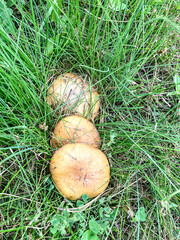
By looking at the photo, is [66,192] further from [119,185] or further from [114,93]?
[114,93]

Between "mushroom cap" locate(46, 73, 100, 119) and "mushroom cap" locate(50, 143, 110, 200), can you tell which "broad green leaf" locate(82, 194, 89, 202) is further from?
"mushroom cap" locate(46, 73, 100, 119)

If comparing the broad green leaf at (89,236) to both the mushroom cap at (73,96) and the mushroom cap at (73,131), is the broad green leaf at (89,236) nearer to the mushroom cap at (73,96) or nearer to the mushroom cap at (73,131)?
the mushroom cap at (73,131)

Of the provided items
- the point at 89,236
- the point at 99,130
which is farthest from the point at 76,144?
the point at 89,236

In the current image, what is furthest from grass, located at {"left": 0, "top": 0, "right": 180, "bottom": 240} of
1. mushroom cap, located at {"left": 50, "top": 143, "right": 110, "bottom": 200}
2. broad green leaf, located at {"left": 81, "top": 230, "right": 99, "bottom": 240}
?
mushroom cap, located at {"left": 50, "top": 143, "right": 110, "bottom": 200}

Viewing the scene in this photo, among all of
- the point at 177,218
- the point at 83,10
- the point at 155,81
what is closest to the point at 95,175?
the point at 177,218

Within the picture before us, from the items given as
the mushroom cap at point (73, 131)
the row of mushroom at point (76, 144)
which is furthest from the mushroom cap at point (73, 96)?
the mushroom cap at point (73, 131)

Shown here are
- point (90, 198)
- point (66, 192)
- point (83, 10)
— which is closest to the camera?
point (66, 192)
